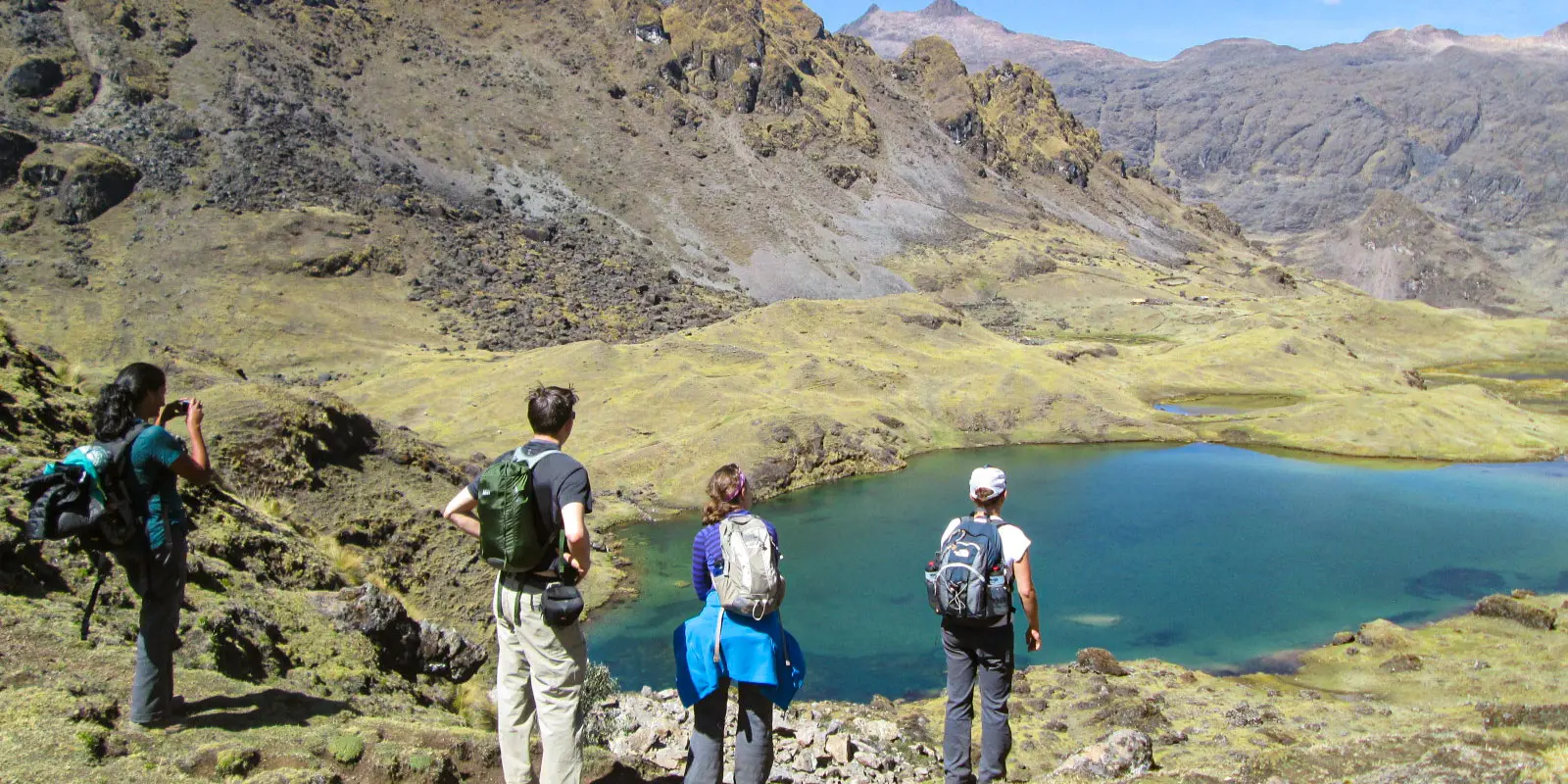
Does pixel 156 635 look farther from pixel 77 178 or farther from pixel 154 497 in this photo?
pixel 77 178

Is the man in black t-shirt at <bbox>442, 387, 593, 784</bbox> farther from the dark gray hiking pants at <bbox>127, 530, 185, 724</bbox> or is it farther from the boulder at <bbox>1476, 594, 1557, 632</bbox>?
the boulder at <bbox>1476, 594, 1557, 632</bbox>

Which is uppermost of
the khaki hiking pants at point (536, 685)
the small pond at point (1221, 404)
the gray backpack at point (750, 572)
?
the small pond at point (1221, 404)

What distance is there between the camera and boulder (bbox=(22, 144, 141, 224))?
340 ft

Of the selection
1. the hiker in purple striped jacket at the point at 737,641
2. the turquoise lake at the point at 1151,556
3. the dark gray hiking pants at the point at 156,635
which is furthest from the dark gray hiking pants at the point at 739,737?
the turquoise lake at the point at 1151,556

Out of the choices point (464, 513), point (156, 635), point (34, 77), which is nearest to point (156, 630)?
point (156, 635)

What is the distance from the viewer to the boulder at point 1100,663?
29.9m

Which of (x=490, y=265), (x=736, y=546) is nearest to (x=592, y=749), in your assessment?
(x=736, y=546)

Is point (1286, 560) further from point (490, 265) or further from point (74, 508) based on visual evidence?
point (490, 265)

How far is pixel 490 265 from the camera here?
394 ft

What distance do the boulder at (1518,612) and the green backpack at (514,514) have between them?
39.6 meters

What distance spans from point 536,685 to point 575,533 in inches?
63.4

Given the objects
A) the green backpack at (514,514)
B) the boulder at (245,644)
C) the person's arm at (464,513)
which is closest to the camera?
the green backpack at (514,514)

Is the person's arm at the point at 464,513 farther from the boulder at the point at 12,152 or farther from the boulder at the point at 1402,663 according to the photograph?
the boulder at the point at 12,152

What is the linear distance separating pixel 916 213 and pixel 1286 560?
154480 millimetres
